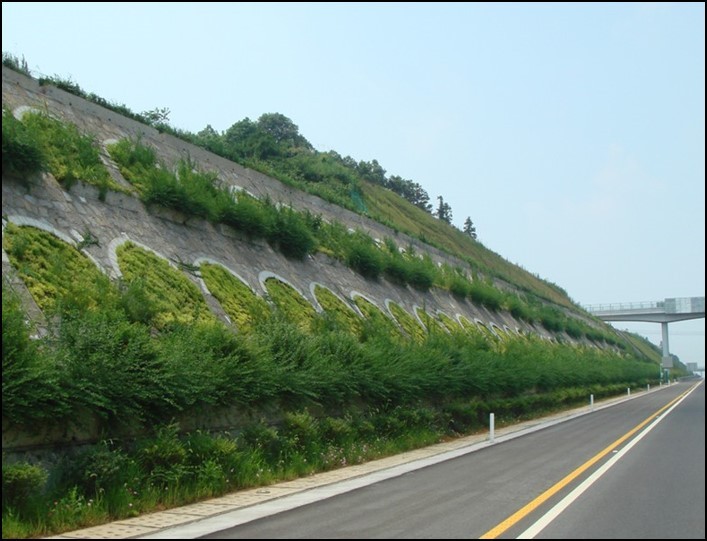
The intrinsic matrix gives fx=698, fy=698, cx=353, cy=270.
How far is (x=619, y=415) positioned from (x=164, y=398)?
1152 inches

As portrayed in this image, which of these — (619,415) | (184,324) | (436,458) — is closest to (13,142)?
(184,324)

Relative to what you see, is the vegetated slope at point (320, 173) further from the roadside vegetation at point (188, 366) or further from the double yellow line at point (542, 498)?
the double yellow line at point (542, 498)

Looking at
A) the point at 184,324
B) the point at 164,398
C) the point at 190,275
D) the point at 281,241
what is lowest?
the point at 164,398

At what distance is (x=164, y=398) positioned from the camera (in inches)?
439

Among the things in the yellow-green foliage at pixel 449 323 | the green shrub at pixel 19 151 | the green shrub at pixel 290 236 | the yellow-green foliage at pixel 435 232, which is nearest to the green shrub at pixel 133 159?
the green shrub at pixel 19 151

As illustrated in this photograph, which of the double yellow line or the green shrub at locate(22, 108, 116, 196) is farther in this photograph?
the green shrub at locate(22, 108, 116, 196)

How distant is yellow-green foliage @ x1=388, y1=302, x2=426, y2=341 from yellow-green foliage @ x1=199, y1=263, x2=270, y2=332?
426 inches

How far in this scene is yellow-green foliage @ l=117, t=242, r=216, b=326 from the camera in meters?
15.7

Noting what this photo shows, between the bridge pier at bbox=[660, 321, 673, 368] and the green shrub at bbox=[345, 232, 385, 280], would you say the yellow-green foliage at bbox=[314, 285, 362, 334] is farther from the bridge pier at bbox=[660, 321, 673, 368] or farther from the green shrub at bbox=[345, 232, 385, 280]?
the bridge pier at bbox=[660, 321, 673, 368]

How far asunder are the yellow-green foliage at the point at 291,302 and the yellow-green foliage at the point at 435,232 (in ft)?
90.5

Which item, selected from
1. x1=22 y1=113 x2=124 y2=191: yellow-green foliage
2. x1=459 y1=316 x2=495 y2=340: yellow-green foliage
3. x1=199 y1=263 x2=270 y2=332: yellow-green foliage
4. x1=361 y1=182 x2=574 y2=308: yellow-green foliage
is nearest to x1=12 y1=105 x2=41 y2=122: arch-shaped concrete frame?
x1=22 y1=113 x2=124 y2=191: yellow-green foliage

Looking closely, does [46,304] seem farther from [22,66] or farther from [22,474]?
[22,66]

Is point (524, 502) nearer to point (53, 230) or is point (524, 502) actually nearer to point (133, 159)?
point (53, 230)

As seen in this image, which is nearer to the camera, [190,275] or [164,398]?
[164,398]
